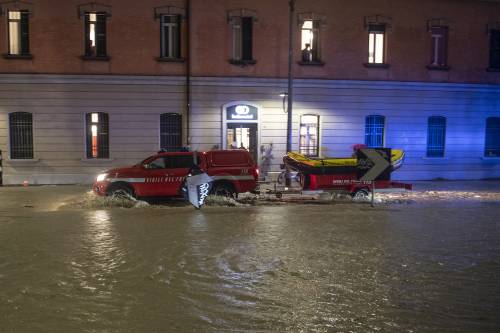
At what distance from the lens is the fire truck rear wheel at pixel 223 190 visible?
15039mm

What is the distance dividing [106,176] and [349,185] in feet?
25.4

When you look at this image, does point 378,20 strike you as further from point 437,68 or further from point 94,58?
point 94,58

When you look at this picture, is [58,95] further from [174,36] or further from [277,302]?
[277,302]

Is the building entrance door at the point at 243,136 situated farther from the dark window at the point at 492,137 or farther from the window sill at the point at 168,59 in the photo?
the dark window at the point at 492,137

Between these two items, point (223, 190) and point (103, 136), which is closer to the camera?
point (223, 190)

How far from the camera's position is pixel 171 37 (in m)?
20.6

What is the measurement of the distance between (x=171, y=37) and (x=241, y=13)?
10.4 feet

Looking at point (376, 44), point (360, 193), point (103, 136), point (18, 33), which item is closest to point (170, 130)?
point (103, 136)

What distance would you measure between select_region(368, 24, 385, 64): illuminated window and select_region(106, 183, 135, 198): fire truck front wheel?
12.8 m

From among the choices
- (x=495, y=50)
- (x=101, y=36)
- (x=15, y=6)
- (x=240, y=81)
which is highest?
(x=15, y=6)

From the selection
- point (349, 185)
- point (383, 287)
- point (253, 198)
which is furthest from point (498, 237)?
point (253, 198)

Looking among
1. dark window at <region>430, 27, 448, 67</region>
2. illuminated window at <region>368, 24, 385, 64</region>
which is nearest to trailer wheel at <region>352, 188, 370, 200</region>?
illuminated window at <region>368, 24, 385, 64</region>

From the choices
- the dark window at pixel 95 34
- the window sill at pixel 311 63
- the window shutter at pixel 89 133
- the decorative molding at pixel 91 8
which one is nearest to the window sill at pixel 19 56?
the dark window at pixel 95 34

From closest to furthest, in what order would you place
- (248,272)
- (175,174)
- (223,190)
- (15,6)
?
(248,272), (175,174), (223,190), (15,6)
